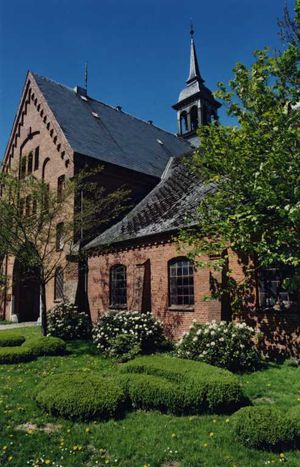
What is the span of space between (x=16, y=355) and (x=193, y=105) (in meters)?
31.4

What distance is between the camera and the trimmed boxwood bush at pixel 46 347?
1223cm

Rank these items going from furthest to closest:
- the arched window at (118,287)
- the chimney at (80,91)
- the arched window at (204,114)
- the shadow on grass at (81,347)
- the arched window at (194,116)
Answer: the arched window at (194,116), the arched window at (204,114), the chimney at (80,91), the arched window at (118,287), the shadow on grass at (81,347)

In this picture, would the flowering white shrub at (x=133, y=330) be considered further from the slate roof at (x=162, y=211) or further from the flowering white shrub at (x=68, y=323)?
the slate roof at (x=162, y=211)

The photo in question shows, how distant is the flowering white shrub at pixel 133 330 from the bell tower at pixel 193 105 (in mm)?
24905

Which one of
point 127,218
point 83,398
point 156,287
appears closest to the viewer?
point 83,398

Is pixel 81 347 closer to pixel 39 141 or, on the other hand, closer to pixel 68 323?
pixel 68 323

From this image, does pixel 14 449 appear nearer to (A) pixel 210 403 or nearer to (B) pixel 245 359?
(A) pixel 210 403

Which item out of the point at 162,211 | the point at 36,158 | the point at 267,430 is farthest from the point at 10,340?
the point at 36,158

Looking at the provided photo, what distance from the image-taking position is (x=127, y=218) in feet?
65.3

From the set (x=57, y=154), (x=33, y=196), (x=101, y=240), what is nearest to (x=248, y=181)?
(x=33, y=196)

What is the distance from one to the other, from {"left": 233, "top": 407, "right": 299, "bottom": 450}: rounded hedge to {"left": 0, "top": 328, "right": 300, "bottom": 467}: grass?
15 centimetres

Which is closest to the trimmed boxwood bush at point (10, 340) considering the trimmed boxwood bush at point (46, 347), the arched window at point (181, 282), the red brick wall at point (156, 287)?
the trimmed boxwood bush at point (46, 347)

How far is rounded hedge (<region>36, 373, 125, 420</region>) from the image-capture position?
6.52m

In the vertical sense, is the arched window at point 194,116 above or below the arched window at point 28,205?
above
